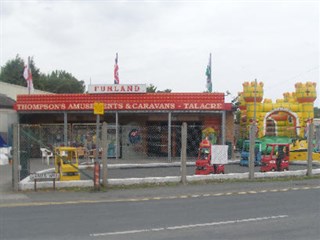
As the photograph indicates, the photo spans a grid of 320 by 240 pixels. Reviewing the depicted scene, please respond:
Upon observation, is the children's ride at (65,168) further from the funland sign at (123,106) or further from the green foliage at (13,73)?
the green foliage at (13,73)

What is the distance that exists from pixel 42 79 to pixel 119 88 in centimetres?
4874

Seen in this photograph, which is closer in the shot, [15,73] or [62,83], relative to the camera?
[15,73]

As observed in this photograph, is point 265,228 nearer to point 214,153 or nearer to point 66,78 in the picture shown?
point 214,153

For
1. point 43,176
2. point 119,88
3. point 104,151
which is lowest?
point 43,176

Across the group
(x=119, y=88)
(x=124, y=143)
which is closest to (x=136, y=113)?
(x=119, y=88)

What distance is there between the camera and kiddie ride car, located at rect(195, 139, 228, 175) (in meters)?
16.5

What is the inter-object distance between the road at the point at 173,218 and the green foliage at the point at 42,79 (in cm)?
5804

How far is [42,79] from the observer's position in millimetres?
72062

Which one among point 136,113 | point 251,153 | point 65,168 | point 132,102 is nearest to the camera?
point 65,168

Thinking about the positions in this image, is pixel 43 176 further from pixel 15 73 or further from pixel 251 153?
pixel 15 73

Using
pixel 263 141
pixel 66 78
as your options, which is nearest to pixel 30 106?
pixel 263 141

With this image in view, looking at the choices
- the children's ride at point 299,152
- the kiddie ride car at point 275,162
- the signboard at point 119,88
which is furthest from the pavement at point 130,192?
the signboard at point 119,88

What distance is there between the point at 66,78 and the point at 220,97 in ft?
191

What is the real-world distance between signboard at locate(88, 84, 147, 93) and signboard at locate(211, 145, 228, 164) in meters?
10.7
